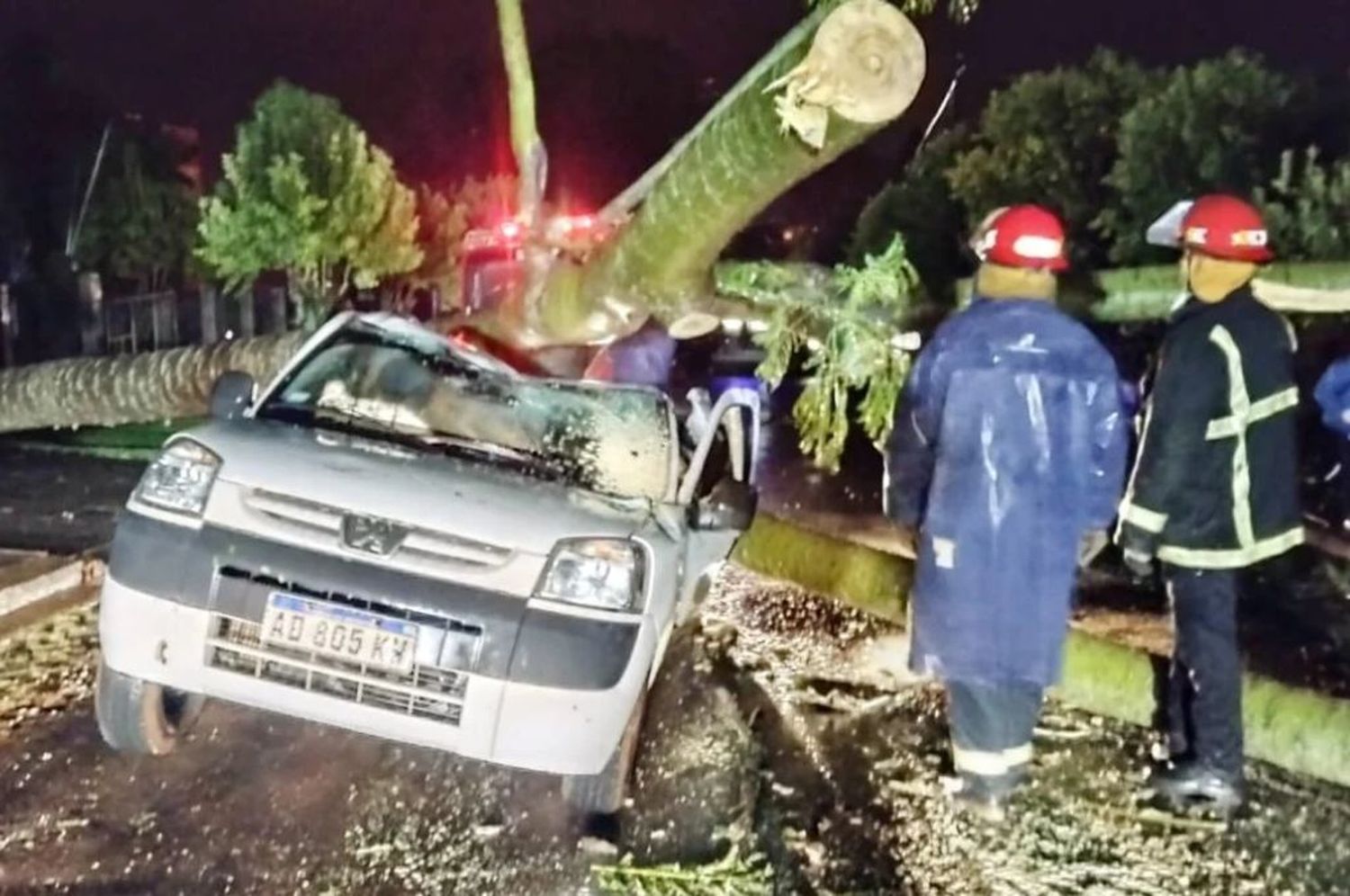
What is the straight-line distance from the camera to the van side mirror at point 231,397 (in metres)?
5.77

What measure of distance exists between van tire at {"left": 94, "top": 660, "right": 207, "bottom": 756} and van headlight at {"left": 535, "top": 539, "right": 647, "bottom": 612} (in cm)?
134

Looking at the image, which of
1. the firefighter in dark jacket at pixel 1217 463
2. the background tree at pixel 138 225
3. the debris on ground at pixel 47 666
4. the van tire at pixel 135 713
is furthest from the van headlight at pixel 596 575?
the background tree at pixel 138 225

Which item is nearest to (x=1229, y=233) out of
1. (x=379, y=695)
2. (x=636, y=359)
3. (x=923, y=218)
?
(x=379, y=695)

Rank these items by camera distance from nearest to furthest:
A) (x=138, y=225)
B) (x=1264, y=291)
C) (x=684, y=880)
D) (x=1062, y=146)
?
(x=684, y=880), (x=1264, y=291), (x=1062, y=146), (x=138, y=225)

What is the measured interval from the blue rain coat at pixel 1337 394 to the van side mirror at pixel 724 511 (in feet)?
8.50

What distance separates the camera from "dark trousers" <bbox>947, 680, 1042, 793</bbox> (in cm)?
525

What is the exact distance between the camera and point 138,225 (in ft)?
95.9

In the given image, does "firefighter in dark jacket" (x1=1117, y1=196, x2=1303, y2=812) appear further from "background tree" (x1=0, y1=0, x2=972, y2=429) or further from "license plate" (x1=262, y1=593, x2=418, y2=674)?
"license plate" (x1=262, y1=593, x2=418, y2=674)

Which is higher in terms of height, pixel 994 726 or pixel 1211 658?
pixel 1211 658

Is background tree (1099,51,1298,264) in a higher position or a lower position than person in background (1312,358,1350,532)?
higher

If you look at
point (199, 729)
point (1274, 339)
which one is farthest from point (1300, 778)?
point (199, 729)

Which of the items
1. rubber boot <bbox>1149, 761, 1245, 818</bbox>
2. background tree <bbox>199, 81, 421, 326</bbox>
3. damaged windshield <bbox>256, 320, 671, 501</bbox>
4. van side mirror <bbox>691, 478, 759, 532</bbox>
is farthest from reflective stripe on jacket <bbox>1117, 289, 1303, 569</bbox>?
background tree <bbox>199, 81, 421, 326</bbox>

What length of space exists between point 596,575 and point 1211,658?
6.92ft

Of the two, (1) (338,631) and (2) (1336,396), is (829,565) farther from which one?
(1) (338,631)
